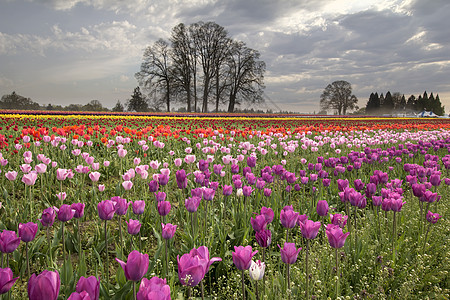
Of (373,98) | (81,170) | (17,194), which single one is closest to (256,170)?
(81,170)

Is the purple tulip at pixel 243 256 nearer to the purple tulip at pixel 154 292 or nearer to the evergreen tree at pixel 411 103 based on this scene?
the purple tulip at pixel 154 292

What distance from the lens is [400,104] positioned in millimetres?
102500

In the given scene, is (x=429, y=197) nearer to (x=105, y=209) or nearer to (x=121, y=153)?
(x=105, y=209)

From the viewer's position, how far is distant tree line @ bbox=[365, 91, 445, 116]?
93.8 m

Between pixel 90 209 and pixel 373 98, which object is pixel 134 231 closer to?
pixel 90 209

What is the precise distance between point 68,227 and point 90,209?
0.36 metres

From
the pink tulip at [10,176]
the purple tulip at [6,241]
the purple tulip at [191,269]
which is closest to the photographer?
the purple tulip at [191,269]

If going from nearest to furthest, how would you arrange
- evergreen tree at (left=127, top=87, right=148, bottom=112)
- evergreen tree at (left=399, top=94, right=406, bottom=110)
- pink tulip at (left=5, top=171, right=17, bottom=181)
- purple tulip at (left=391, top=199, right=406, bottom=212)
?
1. purple tulip at (left=391, top=199, right=406, bottom=212)
2. pink tulip at (left=5, top=171, right=17, bottom=181)
3. evergreen tree at (left=127, top=87, right=148, bottom=112)
4. evergreen tree at (left=399, top=94, right=406, bottom=110)

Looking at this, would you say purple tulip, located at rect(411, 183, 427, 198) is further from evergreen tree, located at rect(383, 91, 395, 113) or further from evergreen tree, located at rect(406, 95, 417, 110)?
evergreen tree, located at rect(406, 95, 417, 110)

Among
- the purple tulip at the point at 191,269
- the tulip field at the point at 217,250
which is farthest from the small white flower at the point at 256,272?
the purple tulip at the point at 191,269

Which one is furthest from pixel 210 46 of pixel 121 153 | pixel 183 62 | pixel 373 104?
pixel 373 104

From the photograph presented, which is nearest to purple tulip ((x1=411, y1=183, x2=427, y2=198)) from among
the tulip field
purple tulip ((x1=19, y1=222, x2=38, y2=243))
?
the tulip field

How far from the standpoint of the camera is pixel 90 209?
4176mm

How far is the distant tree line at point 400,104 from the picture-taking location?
93806mm
